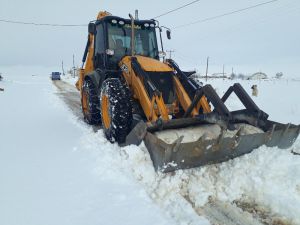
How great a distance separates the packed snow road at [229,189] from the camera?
3405mm

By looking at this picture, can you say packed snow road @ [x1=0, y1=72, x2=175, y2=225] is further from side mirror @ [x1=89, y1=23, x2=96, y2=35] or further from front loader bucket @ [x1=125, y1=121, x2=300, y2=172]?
side mirror @ [x1=89, y1=23, x2=96, y2=35]

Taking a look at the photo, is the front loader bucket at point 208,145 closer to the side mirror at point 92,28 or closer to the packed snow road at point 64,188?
the packed snow road at point 64,188

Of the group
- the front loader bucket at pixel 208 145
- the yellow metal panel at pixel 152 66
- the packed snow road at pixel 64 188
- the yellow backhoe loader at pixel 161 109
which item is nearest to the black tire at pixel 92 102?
the yellow backhoe loader at pixel 161 109

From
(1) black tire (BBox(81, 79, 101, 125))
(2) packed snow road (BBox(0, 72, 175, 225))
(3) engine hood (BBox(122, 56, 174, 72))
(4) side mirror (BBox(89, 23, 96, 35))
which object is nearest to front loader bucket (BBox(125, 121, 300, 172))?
(2) packed snow road (BBox(0, 72, 175, 225))

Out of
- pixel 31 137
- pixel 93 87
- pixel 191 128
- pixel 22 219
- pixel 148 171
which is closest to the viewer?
pixel 22 219

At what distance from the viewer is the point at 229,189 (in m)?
3.88

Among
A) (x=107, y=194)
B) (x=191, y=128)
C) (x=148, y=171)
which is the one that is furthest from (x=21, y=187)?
(x=191, y=128)

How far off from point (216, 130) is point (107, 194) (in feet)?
6.62

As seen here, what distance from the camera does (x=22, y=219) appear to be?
10.9 ft

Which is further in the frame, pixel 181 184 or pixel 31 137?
pixel 31 137

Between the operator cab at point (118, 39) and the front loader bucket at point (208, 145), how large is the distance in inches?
110

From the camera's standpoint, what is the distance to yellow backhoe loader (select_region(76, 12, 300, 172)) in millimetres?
4113

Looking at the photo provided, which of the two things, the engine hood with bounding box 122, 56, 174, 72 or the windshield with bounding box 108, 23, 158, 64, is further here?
the windshield with bounding box 108, 23, 158, 64

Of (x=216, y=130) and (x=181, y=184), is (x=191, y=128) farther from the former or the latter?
(x=181, y=184)
